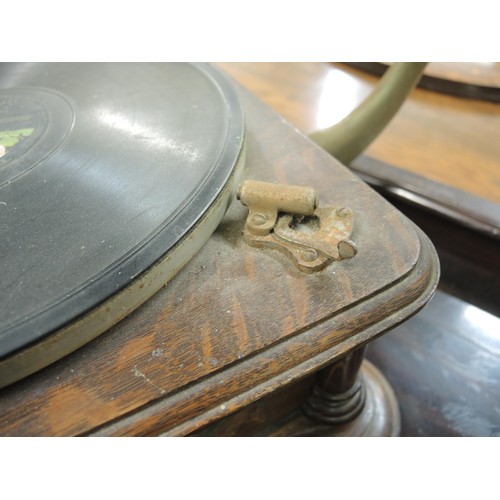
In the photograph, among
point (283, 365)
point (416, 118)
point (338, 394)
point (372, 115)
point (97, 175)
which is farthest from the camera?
point (416, 118)

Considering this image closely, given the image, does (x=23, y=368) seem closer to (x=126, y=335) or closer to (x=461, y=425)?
(x=126, y=335)

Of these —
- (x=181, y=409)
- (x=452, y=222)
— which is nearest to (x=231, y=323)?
(x=181, y=409)

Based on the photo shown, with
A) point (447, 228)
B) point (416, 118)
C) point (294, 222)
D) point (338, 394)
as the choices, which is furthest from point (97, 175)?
point (416, 118)

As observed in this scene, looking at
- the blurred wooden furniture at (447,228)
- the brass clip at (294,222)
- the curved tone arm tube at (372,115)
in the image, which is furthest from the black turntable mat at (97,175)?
the blurred wooden furniture at (447,228)

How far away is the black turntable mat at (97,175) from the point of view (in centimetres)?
52

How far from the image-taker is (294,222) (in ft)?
2.15

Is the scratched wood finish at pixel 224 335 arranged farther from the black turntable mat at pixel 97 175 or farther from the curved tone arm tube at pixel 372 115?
the curved tone arm tube at pixel 372 115

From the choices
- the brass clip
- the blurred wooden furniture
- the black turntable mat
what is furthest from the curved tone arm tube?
the brass clip

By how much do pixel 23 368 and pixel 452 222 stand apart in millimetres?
858

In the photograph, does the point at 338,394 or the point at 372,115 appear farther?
the point at 372,115

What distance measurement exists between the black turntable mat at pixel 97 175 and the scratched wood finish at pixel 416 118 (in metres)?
0.51

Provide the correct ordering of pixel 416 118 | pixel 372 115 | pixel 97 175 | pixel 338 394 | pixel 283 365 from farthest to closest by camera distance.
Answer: pixel 416 118 → pixel 372 115 → pixel 338 394 → pixel 97 175 → pixel 283 365

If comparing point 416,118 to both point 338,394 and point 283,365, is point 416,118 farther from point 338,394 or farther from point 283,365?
point 283,365

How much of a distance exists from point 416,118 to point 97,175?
0.95 m
